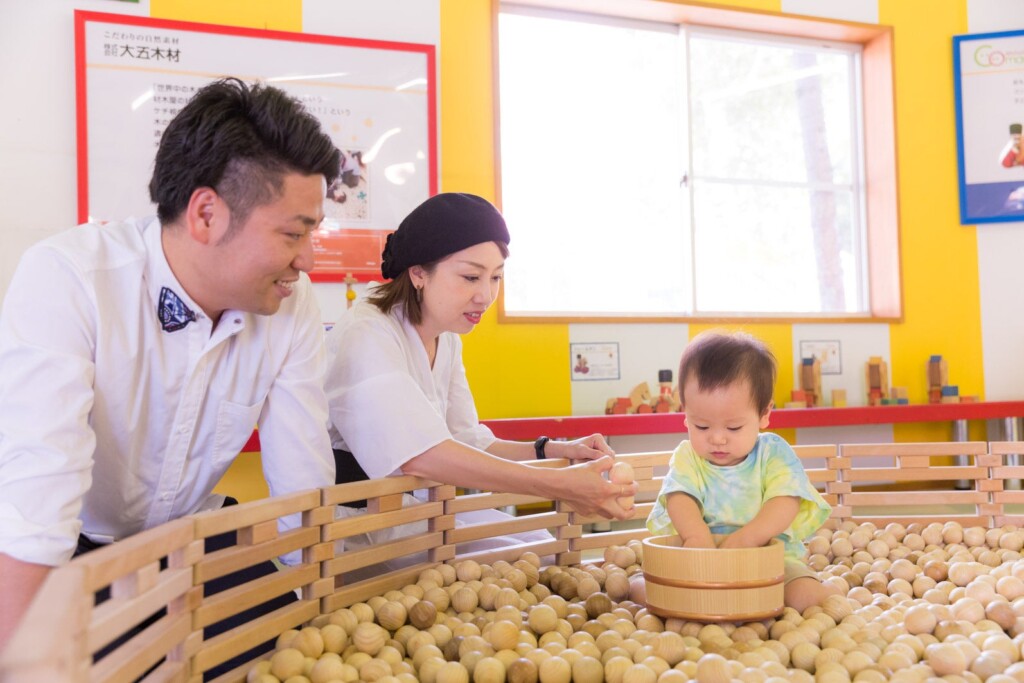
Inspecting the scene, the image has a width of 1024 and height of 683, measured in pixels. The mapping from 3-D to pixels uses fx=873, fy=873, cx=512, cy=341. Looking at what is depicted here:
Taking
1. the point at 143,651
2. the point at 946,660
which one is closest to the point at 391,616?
the point at 143,651

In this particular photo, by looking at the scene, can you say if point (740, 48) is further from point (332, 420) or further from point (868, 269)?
point (332, 420)

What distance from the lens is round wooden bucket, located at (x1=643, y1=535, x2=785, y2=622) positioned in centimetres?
139

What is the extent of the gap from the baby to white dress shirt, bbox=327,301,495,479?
453 mm

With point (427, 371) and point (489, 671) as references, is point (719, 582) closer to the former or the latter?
point (489, 671)

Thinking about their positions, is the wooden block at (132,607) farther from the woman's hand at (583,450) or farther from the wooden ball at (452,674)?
the woman's hand at (583,450)

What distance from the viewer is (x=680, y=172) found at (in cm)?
361

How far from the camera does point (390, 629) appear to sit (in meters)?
1.41

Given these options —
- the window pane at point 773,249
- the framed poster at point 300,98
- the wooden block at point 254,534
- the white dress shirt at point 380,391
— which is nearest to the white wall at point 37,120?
the framed poster at point 300,98

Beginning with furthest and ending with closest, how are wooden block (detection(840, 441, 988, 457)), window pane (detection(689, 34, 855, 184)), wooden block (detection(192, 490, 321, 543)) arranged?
window pane (detection(689, 34, 855, 184))
wooden block (detection(840, 441, 988, 457))
wooden block (detection(192, 490, 321, 543))

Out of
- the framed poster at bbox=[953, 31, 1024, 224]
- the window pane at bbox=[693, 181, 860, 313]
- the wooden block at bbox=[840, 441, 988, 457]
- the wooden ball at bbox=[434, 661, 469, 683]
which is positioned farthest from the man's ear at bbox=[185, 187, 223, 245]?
the framed poster at bbox=[953, 31, 1024, 224]

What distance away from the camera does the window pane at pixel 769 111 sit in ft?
12.0

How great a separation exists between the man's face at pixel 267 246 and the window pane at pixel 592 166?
2.05 meters

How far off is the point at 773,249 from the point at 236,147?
9.74 ft

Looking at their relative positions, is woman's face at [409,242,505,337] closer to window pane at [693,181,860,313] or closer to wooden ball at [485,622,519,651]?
wooden ball at [485,622,519,651]
